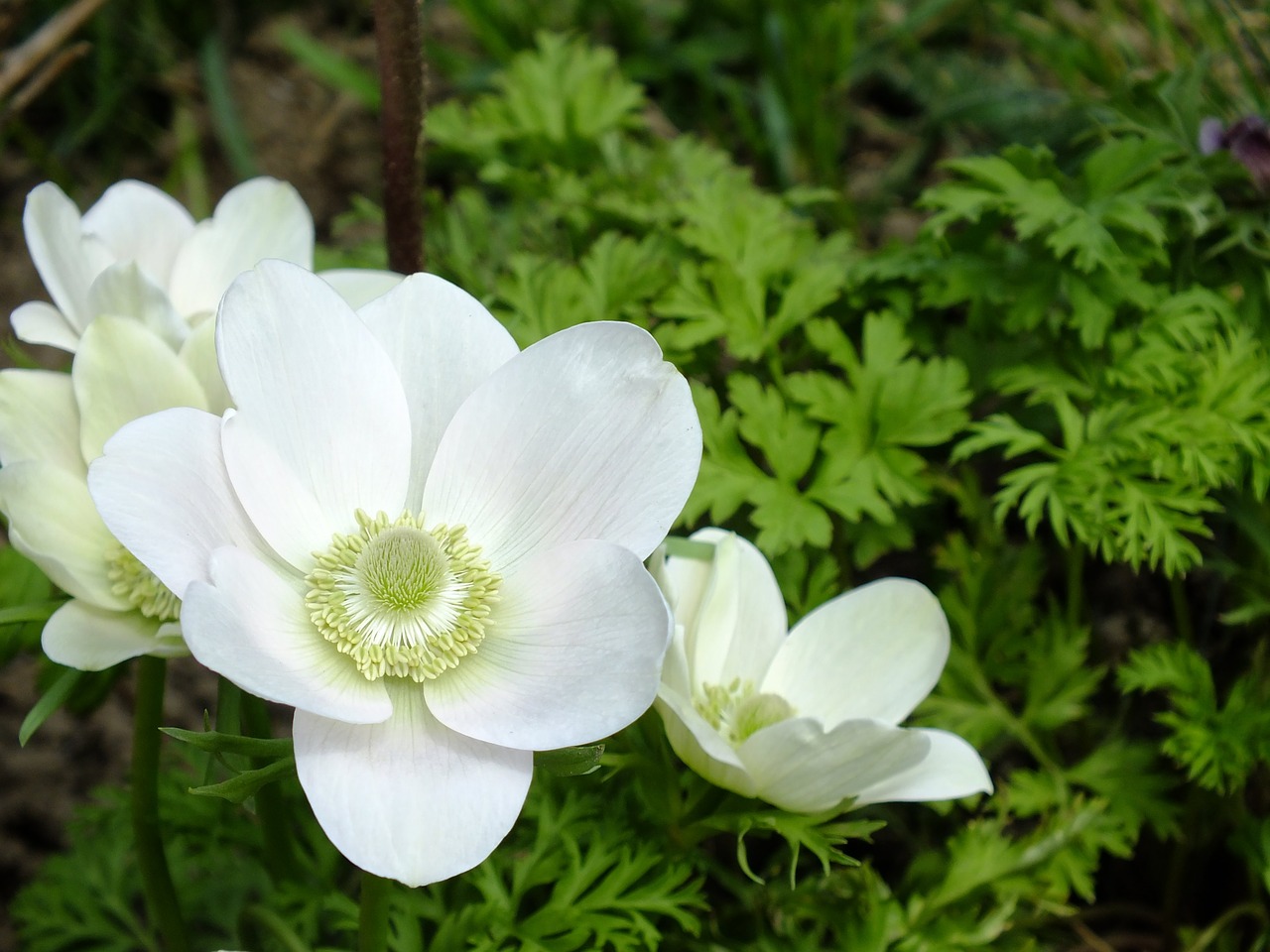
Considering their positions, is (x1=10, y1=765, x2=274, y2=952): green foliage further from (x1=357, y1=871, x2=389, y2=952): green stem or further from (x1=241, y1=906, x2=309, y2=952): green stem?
(x1=357, y1=871, x2=389, y2=952): green stem

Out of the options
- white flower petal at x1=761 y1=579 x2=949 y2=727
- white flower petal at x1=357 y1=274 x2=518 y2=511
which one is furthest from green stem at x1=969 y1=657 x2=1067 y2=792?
white flower petal at x1=357 y1=274 x2=518 y2=511

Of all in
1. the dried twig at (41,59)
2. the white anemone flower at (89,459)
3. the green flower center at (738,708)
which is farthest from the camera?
the dried twig at (41,59)

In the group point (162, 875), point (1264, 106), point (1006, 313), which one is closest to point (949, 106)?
point (1264, 106)

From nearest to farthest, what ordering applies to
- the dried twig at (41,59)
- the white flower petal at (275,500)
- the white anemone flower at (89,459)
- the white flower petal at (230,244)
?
the white flower petal at (275,500), the white anemone flower at (89,459), the white flower petal at (230,244), the dried twig at (41,59)

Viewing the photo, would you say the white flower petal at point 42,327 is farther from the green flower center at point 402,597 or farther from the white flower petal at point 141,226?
the green flower center at point 402,597

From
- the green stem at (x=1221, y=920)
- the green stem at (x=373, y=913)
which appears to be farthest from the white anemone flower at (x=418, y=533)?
the green stem at (x=1221, y=920)

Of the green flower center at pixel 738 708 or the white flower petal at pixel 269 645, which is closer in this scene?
the white flower petal at pixel 269 645
